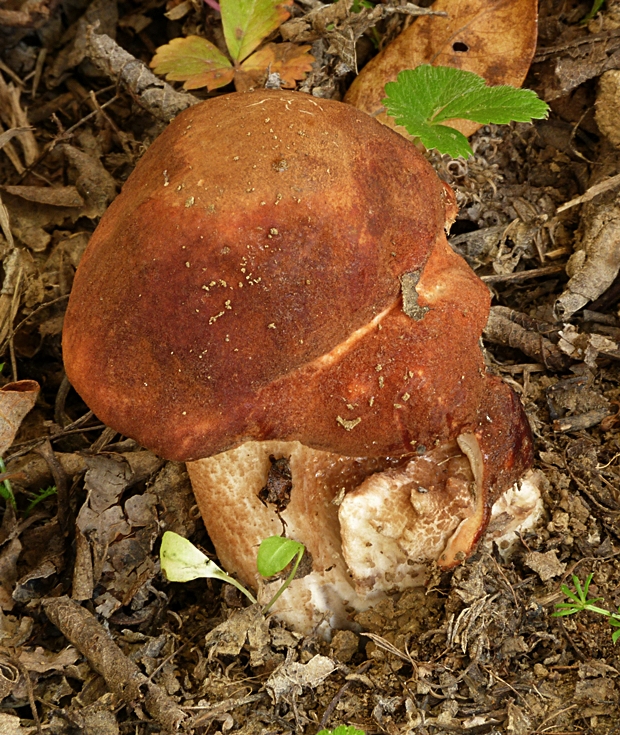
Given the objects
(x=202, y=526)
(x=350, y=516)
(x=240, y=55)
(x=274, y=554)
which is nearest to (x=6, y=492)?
(x=202, y=526)

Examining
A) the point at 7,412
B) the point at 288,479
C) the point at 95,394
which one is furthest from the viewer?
the point at 7,412

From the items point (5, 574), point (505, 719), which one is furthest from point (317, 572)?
point (5, 574)

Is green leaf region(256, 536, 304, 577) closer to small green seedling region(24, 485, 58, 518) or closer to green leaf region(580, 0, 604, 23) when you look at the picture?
small green seedling region(24, 485, 58, 518)

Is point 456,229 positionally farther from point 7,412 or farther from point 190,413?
point 7,412

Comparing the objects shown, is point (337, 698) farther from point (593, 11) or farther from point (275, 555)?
point (593, 11)

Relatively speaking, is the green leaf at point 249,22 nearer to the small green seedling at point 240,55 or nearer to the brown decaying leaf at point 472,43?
the small green seedling at point 240,55

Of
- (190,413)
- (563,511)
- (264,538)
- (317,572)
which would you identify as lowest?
(563,511)

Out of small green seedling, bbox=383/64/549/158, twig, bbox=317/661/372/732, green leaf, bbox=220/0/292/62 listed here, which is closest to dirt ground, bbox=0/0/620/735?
twig, bbox=317/661/372/732
